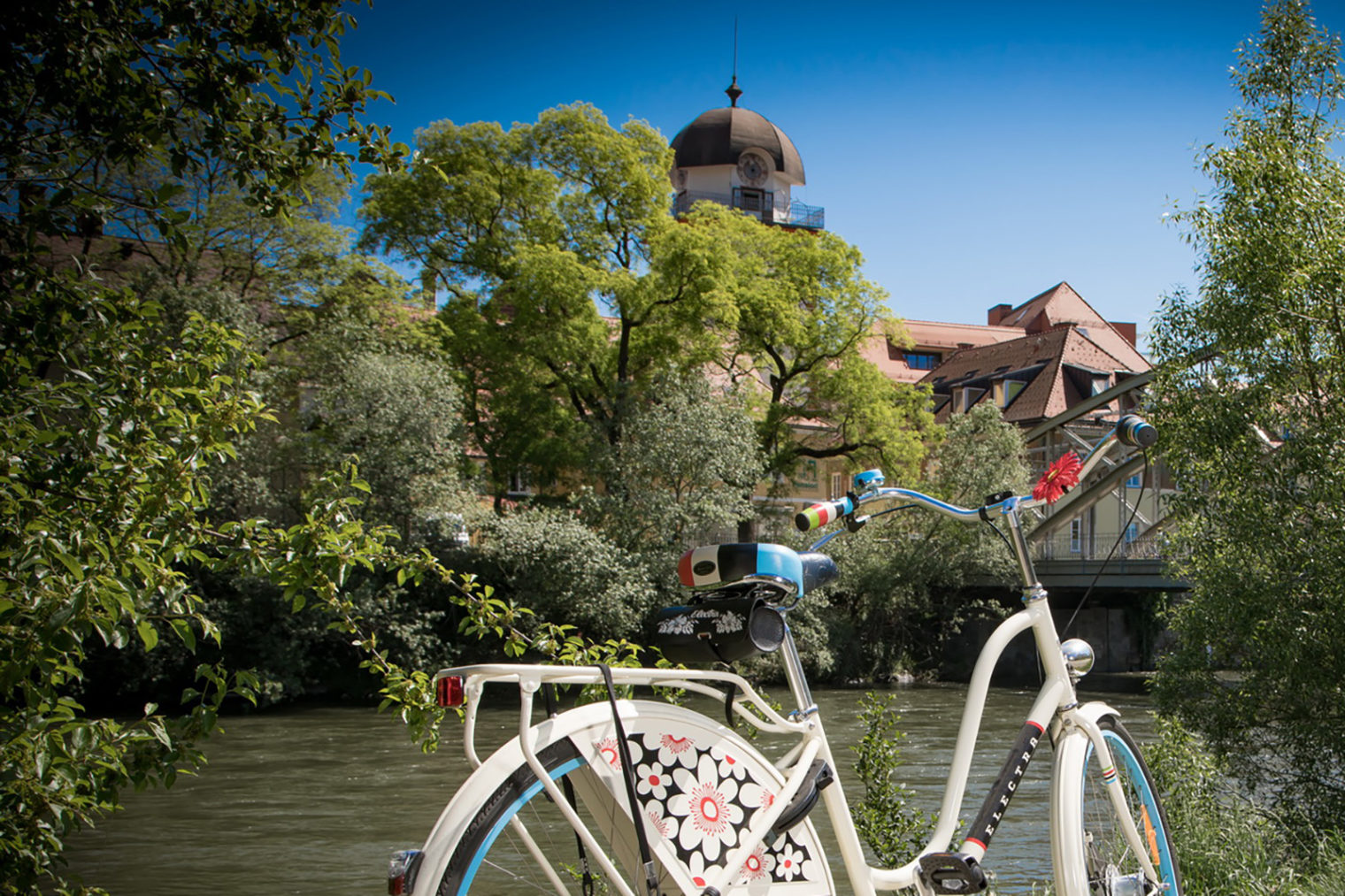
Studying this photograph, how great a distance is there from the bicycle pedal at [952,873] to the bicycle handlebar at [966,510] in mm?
807

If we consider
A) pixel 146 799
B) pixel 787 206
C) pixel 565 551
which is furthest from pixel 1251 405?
pixel 787 206

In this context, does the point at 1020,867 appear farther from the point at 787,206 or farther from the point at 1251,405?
the point at 787,206

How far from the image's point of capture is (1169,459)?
10039mm

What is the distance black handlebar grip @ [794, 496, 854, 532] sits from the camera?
2.65m

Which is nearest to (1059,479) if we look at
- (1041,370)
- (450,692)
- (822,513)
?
(822,513)

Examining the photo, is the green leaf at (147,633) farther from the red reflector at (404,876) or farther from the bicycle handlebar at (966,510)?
the bicycle handlebar at (966,510)

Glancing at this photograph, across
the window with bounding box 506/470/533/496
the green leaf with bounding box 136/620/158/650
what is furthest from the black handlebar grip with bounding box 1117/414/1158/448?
the window with bounding box 506/470/533/496

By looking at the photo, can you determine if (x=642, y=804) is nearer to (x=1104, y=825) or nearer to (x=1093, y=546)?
(x=1104, y=825)

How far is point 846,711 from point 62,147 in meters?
22.2

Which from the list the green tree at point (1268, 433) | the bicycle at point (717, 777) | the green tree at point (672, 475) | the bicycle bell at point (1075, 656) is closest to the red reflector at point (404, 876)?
the bicycle at point (717, 777)

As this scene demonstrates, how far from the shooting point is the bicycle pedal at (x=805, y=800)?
2.39 meters

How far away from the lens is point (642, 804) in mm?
2211

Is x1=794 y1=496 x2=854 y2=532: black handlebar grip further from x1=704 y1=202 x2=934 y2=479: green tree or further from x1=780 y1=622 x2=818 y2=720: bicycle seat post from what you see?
x1=704 y1=202 x2=934 y2=479: green tree

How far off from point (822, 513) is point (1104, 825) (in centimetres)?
134
